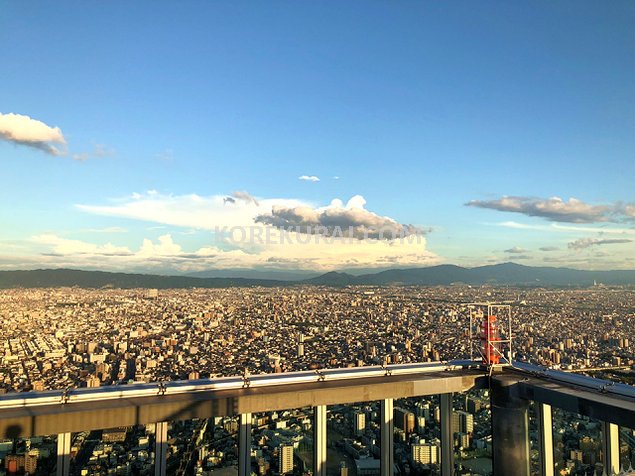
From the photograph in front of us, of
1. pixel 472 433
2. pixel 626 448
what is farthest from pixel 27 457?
pixel 626 448

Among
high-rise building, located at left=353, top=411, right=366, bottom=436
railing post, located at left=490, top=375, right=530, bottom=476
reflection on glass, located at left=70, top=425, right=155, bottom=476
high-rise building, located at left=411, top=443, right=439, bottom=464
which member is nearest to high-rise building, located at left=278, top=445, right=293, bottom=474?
high-rise building, located at left=353, top=411, right=366, bottom=436

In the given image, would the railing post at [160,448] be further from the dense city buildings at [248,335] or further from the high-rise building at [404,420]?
the dense city buildings at [248,335]

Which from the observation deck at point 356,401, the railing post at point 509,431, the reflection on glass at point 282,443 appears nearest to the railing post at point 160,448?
the observation deck at point 356,401

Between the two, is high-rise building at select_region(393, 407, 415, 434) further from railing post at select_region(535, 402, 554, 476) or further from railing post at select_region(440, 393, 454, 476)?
railing post at select_region(535, 402, 554, 476)

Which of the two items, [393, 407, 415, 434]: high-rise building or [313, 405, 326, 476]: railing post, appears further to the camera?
[393, 407, 415, 434]: high-rise building

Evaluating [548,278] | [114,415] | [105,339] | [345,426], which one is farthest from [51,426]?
[548,278]

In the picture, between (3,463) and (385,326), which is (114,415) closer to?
(3,463)
